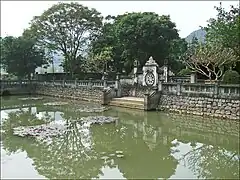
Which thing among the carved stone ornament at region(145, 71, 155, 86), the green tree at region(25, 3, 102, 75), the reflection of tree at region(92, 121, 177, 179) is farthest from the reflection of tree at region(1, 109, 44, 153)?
the green tree at region(25, 3, 102, 75)

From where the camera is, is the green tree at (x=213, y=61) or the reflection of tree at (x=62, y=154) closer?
the reflection of tree at (x=62, y=154)

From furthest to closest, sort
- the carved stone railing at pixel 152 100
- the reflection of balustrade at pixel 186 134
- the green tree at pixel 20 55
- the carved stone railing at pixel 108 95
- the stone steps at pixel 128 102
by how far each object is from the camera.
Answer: the green tree at pixel 20 55 < the carved stone railing at pixel 108 95 < the stone steps at pixel 128 102 < the carved stone railing at pixel 152 100 < the reflection of balustrade at pixel 186 134

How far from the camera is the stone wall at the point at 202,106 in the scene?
14.2 m

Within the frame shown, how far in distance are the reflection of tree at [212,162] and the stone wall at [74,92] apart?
13297mm

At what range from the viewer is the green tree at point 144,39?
2773 cm

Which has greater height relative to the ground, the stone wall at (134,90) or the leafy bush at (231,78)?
the leafy bush at (231,78)

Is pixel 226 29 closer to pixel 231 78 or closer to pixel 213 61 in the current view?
pixel 213 61

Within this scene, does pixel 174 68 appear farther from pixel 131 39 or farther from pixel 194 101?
pixel 194 101

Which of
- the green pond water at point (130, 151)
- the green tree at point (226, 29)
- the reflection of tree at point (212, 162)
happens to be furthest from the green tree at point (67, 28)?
the reflection of tree at point (212, 162)

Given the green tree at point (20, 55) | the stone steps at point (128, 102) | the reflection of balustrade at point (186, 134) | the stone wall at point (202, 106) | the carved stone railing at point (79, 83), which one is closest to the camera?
the reflection of balustrade at point (186, 134)

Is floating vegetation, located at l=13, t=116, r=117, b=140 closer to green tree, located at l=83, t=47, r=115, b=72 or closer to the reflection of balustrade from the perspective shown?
the reflection of balustrade

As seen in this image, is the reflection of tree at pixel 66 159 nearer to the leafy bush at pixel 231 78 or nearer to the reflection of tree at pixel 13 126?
the reflection of tree at pixel 13 126

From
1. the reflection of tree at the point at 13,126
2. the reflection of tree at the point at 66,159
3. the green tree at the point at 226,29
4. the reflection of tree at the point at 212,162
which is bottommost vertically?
the reflection of tree at the point at 212,162

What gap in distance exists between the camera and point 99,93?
894 inches
